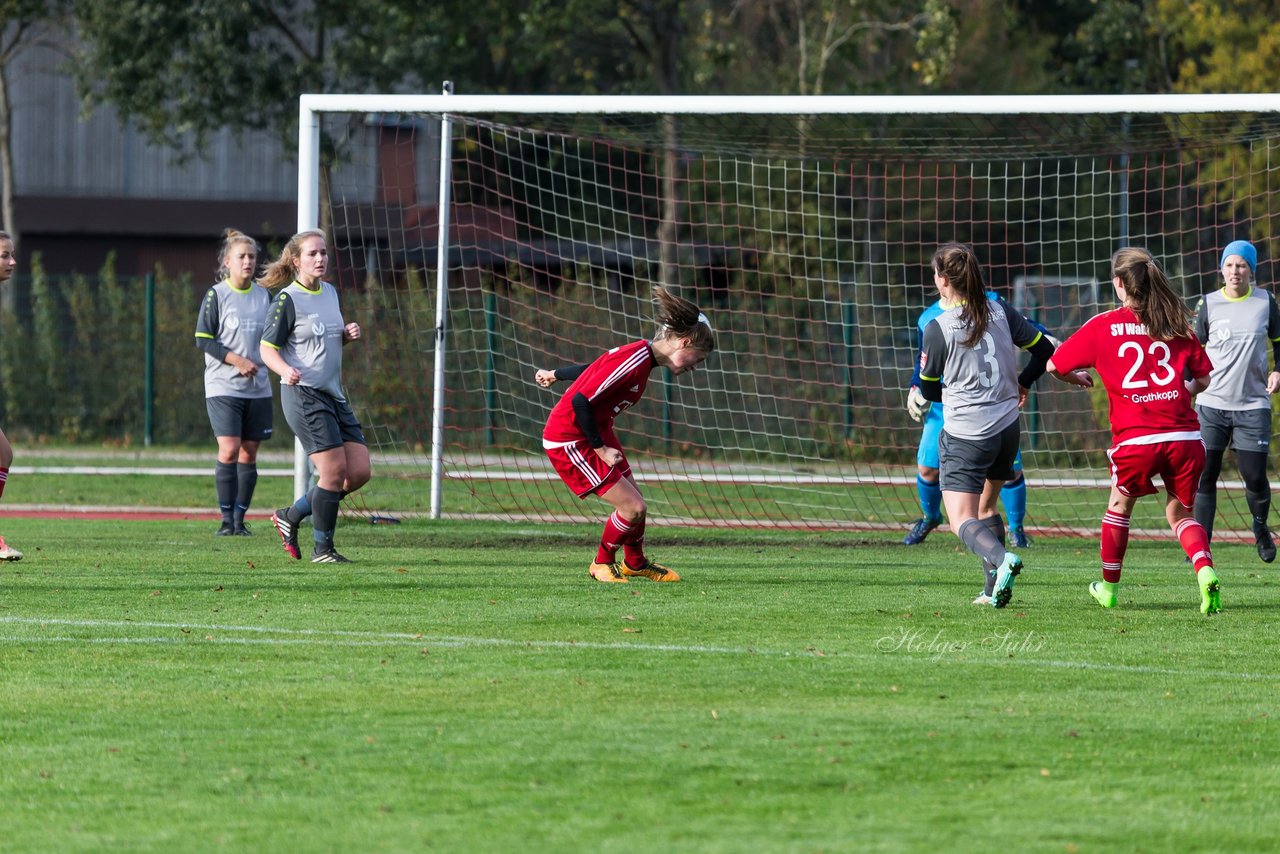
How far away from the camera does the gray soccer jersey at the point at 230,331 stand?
39.2 feet

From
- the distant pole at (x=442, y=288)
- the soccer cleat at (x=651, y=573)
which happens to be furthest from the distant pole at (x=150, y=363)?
the soccer cleat at (x=651, y=573)

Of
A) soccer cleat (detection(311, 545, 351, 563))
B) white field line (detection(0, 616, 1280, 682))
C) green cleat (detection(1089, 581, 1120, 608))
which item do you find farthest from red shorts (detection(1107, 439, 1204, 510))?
soccer cleat (detection(311, 545, 351, 563))

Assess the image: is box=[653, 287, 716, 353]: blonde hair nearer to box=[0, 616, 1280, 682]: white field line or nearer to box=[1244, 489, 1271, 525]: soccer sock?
box=[0, 616, 1280, 682]: white field line

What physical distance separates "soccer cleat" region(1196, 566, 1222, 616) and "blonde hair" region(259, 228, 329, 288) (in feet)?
17.8

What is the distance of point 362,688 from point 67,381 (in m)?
18.9

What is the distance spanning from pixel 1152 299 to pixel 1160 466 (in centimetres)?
81

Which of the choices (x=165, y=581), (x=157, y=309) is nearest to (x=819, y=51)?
(x=157, y=309)

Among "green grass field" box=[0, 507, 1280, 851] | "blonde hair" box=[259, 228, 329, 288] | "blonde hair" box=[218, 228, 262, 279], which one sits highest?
"blonde hair" box=[218, 228, 262, 279]

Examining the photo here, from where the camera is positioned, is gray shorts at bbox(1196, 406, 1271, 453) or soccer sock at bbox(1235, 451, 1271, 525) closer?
gray shorts at bbox(1196, 406, 1271, 453)

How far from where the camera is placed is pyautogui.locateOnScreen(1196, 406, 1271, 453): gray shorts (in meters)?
10.5

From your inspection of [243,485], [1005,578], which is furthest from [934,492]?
[243,485]

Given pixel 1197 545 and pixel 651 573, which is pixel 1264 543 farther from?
pixel 651 573

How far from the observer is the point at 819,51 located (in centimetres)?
2827

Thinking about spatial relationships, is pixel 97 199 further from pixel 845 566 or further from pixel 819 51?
pixel 845 566
